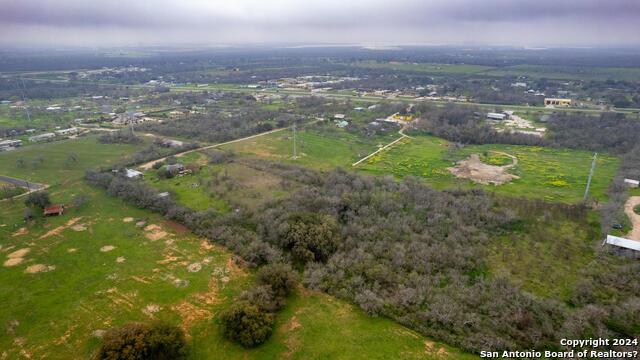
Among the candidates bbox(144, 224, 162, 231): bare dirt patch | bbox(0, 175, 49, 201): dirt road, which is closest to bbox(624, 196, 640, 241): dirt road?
bbox(144, 224, 162, 231): bare dirt patch

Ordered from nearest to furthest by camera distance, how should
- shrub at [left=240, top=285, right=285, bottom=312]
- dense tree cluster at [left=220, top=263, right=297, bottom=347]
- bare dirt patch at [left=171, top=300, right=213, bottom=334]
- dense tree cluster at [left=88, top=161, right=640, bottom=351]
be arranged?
Answer: dense tree cluster at [left=220, top=263, right=297, bottom=347]
dense tree cluster at [left=88, top=161, right=640, bottom=351]
bare dirt patch at [left=171, top=300, right=213, bottom=334]
shrub at [left=240, top=285, right=285, bottom=312]

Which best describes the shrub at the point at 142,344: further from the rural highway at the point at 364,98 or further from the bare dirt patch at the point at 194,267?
Answer: the rural highway at the point at 364,98

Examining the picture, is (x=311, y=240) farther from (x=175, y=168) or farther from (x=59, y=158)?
(x=59, y=158)

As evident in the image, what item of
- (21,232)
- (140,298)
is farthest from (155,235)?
(21,232)

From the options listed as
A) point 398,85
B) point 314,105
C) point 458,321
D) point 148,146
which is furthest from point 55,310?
point 398,85

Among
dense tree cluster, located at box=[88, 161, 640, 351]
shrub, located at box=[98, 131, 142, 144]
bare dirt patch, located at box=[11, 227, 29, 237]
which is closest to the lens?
dense tree cluster, located at box=[88, 161, 640, 351]

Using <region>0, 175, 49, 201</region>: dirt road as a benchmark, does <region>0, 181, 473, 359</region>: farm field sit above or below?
below

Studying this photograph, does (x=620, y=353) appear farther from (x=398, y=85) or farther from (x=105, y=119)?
(x=398, y=85)

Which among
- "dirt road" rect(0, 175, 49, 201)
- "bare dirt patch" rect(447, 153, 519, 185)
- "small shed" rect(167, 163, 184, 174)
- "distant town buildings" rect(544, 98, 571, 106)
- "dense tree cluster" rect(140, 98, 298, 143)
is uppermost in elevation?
"distant town buildings" rect(544, 98, 571, 106)

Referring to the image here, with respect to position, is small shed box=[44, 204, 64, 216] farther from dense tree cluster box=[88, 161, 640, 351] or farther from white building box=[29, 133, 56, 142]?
white building box=[29, 133, 56, 142]
